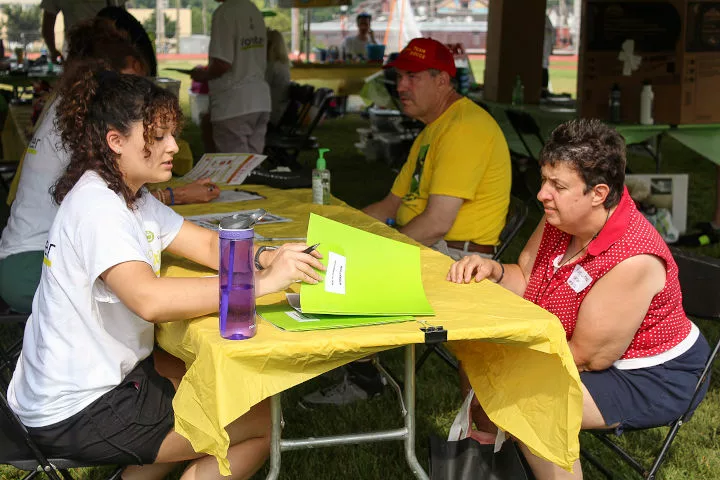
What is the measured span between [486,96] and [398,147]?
150 cm

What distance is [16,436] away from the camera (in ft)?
6.92

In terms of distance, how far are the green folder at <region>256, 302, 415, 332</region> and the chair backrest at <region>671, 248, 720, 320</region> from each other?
3.25ft

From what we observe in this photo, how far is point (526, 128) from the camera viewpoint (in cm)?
604

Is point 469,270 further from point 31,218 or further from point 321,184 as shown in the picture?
point 31,218

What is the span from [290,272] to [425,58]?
1.80 metres

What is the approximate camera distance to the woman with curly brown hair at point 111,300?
185cm

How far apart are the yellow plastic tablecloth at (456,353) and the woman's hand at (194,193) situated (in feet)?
3.80

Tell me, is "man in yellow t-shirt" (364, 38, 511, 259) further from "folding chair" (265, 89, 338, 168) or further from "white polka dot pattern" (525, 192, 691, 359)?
"folding chair" (265, 89, 338, 168)

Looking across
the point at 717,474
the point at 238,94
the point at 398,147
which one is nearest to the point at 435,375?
the point at 717,474

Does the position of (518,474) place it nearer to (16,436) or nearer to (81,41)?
(16,436)

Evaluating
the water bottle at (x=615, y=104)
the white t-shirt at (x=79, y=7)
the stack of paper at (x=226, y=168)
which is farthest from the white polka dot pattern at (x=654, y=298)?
the white t-shirt at (x=79, y=7)

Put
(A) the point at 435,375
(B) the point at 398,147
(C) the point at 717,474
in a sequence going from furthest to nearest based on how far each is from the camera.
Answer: (B) the point at 398,147, (A) the point at 435,375, (C) the point at 717,474

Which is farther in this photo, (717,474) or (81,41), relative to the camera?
(81,41)

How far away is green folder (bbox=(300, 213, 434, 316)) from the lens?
1827mm
